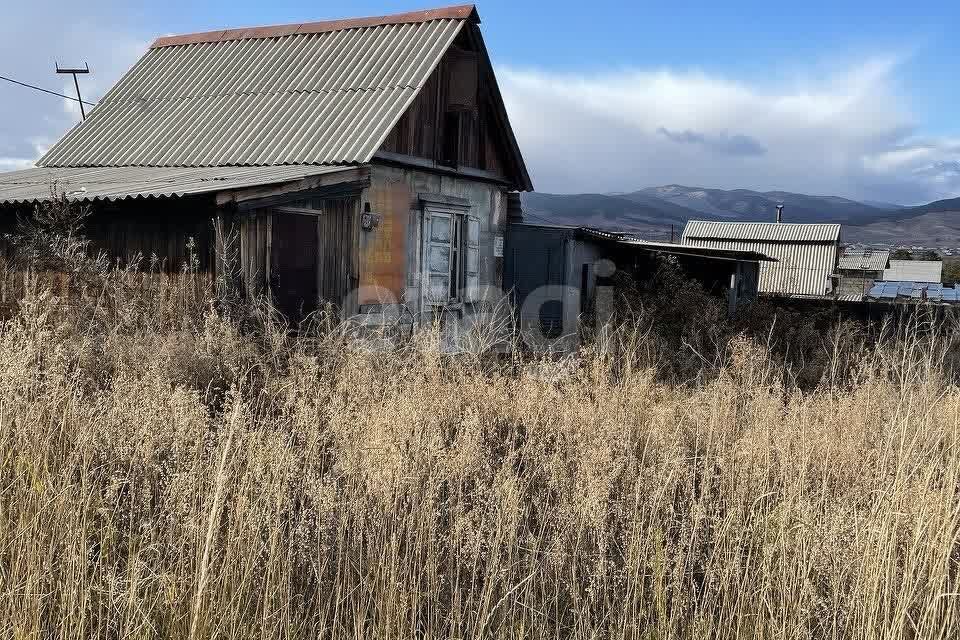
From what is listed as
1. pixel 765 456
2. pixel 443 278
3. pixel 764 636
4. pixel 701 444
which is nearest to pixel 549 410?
pixel 701 444

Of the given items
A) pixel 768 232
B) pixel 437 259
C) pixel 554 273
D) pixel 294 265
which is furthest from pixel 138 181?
pixel 768 232

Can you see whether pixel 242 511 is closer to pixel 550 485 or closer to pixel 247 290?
pixel 550 485

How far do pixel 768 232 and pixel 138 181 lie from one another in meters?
30.4

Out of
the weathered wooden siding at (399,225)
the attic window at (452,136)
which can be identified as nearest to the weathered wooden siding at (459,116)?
the attic window at (452,136)

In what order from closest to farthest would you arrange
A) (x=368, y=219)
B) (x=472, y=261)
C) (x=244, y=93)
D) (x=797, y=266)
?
(x=368, y=219) < (x=472, y=261) < (x=244, y=93) < (x=797, y=266)

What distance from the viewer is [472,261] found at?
1252cm

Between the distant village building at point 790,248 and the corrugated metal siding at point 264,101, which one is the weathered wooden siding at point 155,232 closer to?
the corrugated metal siding at point 264,101

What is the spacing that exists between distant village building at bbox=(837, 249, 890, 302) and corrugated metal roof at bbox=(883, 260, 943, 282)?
160 inches

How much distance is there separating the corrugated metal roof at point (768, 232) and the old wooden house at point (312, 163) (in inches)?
894

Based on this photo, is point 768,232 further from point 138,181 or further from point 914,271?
point 138,181

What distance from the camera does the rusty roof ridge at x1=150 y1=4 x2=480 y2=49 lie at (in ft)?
40.5

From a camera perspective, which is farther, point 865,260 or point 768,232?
point 865,260

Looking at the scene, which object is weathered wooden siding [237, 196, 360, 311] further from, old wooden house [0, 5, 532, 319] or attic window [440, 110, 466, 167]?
attic window [440, 110, 466, 167]

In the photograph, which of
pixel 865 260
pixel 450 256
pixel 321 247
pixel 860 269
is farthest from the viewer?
pixel 865 260
